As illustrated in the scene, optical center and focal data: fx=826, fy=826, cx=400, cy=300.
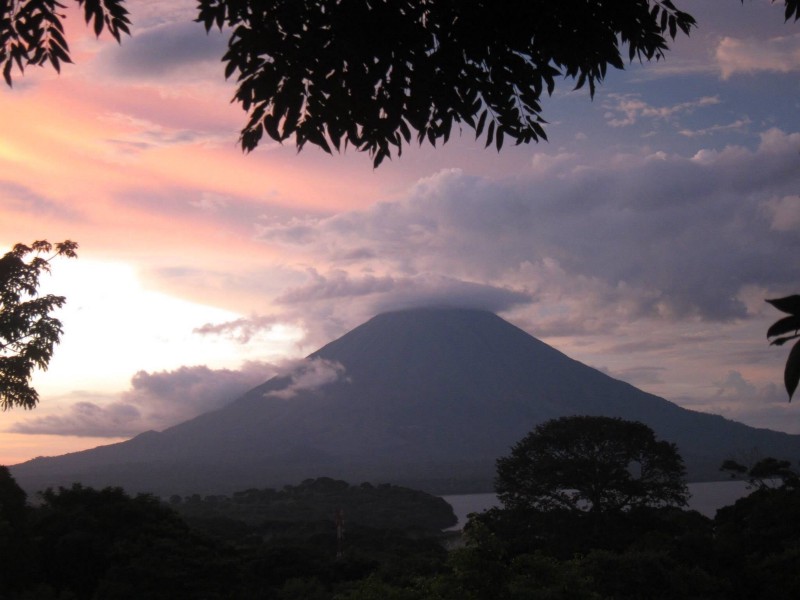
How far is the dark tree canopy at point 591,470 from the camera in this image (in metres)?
39.7

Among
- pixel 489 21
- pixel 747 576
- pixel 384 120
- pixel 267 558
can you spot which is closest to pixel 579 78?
pixel 489 21

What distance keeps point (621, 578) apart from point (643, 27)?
21717 mm

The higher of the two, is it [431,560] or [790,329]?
[790,329]

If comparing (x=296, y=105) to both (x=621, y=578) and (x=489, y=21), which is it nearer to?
(x=489, y=21)

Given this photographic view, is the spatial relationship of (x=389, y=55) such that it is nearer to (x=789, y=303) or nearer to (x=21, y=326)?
(x=789, y=303)

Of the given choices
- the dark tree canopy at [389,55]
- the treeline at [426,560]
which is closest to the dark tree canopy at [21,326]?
the treeline at [426,560]

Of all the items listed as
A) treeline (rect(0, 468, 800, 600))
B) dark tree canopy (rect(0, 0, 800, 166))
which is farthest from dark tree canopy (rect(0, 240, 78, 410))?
dark tree canopy (rect(0, 0, 800, 166))

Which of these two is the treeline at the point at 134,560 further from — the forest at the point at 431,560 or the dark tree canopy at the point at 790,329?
the dark tree canopy at the point at 790,329

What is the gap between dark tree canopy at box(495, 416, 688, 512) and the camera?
39688 millimetres

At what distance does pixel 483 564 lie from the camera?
19469 mm

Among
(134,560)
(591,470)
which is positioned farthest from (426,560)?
(134,560)

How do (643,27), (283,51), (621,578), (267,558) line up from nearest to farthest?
(283,51), (643,27), (621,578), (267,558)

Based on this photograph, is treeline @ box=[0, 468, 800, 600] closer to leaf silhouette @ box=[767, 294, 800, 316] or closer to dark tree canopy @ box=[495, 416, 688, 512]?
dark tree canopy @ box=[495, 416, 688, 512]

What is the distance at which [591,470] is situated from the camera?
1583 inches
